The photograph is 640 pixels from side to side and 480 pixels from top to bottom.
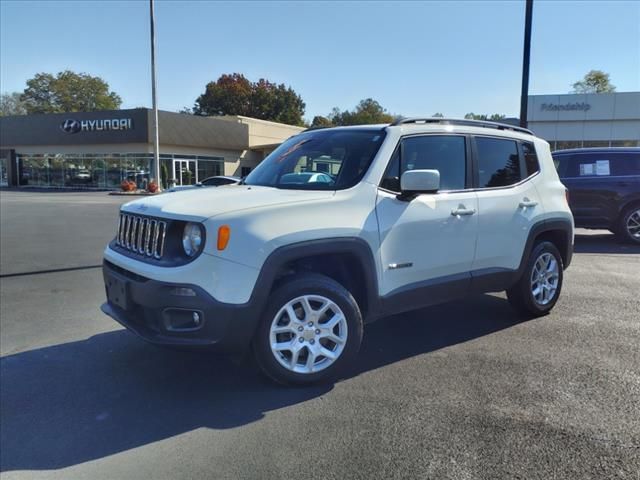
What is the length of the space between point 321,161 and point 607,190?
8109mm

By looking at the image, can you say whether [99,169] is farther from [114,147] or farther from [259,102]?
[259,102]

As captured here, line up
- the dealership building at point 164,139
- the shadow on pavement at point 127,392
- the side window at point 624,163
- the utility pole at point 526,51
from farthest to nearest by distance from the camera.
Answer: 1. the dealership building at point 164,139
2. the utility pole at point 526,51
3. the side window at point 624,163
4. the shadow on pavement at point 127,392

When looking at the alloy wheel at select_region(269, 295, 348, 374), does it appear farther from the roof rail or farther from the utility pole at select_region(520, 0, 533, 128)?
the utility pole at select_region(520, 0, 533, 128)

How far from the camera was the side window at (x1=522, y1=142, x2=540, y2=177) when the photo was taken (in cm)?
533

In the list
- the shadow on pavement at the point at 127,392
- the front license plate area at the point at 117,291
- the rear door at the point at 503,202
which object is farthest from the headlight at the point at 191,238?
the rear door at the point at 503,202

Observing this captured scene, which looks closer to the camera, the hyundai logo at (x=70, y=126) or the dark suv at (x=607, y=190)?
the dark suv at (x=607, y=190)

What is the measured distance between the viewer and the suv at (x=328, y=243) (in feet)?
11.1

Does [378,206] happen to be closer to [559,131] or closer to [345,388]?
[345,388]

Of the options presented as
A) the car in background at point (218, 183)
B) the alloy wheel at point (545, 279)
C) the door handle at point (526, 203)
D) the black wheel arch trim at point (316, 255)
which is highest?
the car in background at point (218, 183)

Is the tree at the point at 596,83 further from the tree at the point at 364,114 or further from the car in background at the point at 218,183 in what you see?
the car in background at the point at 218,183

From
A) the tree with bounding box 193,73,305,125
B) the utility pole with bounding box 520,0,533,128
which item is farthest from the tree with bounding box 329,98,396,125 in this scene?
the utility pole with bounding box 520,0,533,128

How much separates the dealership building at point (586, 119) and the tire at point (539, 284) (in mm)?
32405

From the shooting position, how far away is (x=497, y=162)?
5035mm

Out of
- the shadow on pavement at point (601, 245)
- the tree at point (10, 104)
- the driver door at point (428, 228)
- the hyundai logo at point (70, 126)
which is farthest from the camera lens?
the tree at point (10, 104)
